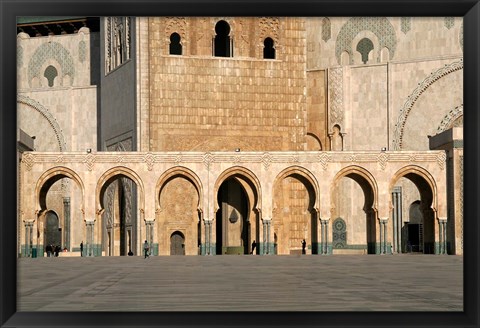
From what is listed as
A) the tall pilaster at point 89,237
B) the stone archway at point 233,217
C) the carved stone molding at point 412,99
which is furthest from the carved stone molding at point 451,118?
the tall pilaster at point 89,237

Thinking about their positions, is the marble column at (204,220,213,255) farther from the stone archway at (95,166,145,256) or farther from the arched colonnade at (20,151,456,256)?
the stone archway at (95,166,145,256)

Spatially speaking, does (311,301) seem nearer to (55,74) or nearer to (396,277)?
(396,277)

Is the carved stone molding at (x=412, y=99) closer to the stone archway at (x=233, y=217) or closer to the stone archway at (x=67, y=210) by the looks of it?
the stone archway at (x=233, y=217)

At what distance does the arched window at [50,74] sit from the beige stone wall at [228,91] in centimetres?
1075

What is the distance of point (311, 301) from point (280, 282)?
4555 mm

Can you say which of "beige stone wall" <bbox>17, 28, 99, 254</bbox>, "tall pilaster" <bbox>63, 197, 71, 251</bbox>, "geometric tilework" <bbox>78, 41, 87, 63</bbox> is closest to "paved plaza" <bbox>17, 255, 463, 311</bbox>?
"tall pilaster" <bbox>63, 197, 71, 251</bbox>

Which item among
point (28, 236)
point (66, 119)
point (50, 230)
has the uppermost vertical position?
point (66, 119)

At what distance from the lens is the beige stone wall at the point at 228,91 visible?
131 ft

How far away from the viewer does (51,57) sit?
48969 millimetres

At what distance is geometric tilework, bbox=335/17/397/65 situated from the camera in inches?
1711

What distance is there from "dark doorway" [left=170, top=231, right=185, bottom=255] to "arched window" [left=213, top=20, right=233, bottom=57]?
25.7ft

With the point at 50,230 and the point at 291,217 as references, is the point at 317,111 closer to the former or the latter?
the point at 291,217
